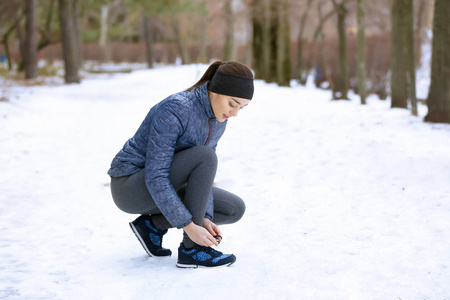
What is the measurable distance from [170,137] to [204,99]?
11.1 inches

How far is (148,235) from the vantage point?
10.2 feet

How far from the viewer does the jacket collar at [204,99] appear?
109 inches

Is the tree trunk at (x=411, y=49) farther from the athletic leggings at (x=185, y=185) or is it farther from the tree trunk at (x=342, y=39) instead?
the athletic leggings at (x=185, y=185)

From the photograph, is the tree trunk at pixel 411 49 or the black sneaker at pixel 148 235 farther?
the tree trunk at pixel 411 49

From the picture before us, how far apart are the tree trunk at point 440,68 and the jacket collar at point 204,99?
6219 millimetres

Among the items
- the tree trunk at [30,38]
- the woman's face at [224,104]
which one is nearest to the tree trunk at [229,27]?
the tree trunk at [30,38]

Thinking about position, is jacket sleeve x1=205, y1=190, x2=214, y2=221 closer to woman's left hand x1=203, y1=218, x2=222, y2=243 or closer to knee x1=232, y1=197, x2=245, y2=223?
woman's left hand x1=203, y1=218, x2=222, y2=243

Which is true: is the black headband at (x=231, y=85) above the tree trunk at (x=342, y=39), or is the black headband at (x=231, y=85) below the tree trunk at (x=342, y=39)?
above

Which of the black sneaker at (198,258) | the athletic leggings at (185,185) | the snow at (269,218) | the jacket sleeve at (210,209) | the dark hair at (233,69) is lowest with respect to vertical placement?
the snow at (269,218)

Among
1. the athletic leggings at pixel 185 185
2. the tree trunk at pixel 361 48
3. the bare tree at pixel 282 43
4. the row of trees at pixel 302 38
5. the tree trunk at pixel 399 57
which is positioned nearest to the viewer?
the athletic leggings at pixel 185 185

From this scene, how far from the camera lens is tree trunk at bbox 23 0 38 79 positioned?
1798 centimetres

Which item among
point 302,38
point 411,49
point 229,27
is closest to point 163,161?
point 411,49

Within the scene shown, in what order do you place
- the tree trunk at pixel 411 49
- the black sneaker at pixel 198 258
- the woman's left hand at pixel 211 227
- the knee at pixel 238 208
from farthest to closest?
the tree trunk at pixel 411 49
the knee at pixel 238 208
the black sneaker at pixel 198 258
the woman's left hand at pixel 211 227

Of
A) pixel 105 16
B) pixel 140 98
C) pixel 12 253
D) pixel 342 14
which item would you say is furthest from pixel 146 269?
pixel 105 16
